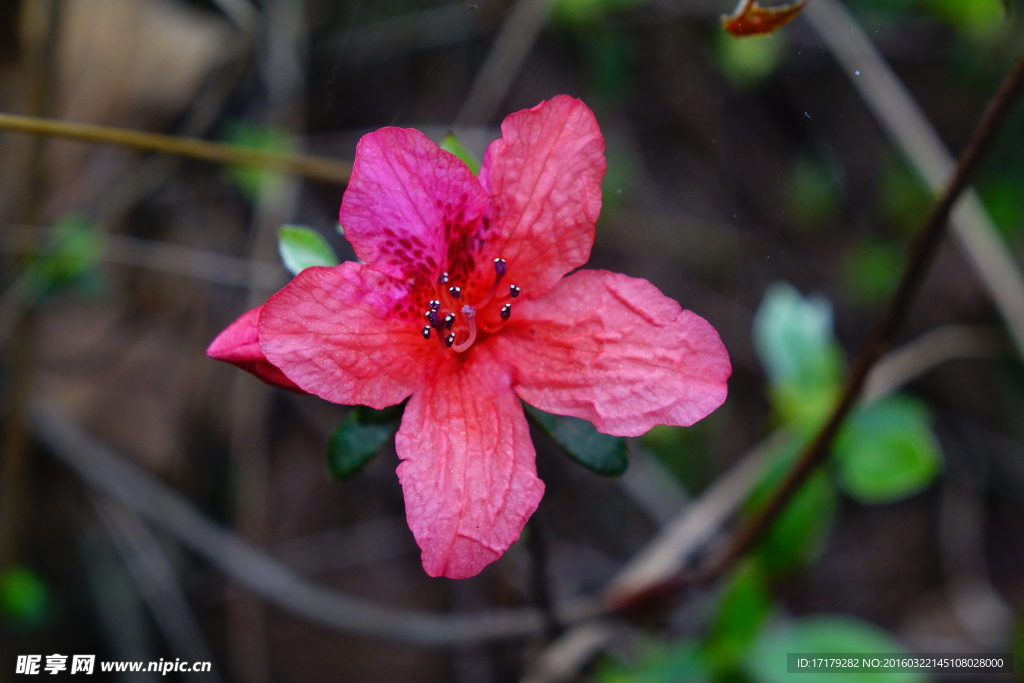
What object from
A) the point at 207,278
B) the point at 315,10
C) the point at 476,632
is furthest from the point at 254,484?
the point at 315,10

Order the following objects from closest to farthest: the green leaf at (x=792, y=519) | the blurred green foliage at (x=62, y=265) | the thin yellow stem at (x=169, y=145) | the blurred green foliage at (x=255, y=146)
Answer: the thin yellow stem at (x=169, y=145) < the green leaf at (x=792, y=519) < the blurred green foliage at (x=62, y=265) < the blurred green foliage at (x=255, y=146)

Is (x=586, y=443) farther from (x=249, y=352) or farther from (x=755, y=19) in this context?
(x=755, y=19)

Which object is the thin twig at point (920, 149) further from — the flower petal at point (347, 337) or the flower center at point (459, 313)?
the flower petal at point (347, 337)

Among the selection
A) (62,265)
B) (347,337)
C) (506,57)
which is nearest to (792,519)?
(347,337)

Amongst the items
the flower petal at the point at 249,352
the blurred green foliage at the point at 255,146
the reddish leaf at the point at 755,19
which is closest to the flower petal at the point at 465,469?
the flower petal at the point at 249,352

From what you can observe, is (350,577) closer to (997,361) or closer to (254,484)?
(254,484)

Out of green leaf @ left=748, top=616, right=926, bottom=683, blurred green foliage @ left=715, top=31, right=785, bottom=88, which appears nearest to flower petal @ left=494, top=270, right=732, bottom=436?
green leaf @ left=748, top=616, right=926, bottom=683
